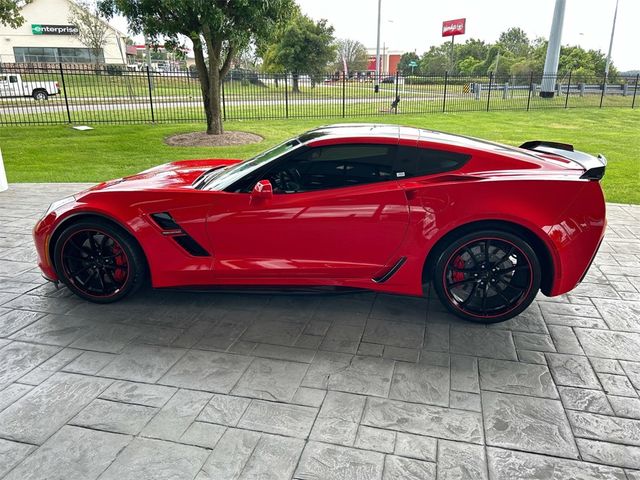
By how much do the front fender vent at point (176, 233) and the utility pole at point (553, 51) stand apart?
26.5 m

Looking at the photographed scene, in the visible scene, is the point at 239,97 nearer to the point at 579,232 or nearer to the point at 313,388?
the point at 579,232

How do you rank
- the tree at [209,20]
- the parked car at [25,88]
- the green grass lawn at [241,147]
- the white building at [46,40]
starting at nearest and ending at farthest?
the green grass lawn at [241,147] → the tree at [209,20] → the parked car at [25,88] → the white building at [46,40]

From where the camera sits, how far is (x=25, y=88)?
23.9 meters

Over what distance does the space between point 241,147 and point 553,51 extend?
2190 cm

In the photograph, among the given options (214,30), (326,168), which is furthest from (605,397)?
(214,30)

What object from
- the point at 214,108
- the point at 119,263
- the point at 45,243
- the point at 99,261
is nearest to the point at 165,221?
the point at 119,263

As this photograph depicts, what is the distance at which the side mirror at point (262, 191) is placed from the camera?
343 cm

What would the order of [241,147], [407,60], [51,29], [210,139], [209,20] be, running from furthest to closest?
[407,60]
[51,29]
[210,139]
[241,147]
[209,20]

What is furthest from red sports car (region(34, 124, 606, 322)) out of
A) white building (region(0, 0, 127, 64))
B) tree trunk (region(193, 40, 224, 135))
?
white building (region(0, 0, 127, 64))

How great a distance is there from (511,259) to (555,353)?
709mm

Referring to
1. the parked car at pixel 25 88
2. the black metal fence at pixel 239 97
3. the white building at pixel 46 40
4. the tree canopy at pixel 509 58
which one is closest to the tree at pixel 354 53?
the tree canopy at pixel 509 58

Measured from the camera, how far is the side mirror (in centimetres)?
343

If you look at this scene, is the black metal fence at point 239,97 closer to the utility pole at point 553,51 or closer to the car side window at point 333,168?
the utility pole at point 553,51

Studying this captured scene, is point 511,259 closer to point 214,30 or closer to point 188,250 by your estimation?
point 188,250
